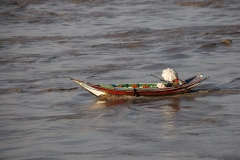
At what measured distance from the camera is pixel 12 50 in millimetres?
35781

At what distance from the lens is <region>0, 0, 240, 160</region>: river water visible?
58.9 ft

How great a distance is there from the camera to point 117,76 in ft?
92.5

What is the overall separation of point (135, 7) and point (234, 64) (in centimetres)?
2189

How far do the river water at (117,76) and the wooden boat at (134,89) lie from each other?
11.5 inches

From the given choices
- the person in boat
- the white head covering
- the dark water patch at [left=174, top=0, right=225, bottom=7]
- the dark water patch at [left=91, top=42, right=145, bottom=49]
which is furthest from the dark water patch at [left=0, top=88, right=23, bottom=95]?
the dark water patch at [left=174, top=0, right=225, bottom=7]

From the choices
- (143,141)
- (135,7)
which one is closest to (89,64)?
(143,141)

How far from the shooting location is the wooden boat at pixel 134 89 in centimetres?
2411

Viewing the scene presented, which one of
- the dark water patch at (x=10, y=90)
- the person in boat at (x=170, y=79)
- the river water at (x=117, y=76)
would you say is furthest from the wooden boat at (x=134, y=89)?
the dark water patch at (x=10, y=90)

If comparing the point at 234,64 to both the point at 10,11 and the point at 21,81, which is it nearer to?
the point at 21,81

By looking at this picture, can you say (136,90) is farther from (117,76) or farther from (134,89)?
(117,76)

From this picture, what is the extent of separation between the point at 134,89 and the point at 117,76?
415 cm

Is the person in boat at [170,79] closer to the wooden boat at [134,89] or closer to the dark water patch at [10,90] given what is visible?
the wooden boat at [134,89]

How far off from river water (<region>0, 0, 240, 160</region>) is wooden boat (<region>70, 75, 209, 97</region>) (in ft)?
0.96

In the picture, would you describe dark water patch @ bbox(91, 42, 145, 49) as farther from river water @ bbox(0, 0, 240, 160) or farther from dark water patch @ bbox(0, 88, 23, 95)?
dark water patch @ bbox(0, 88, 23, 95)
